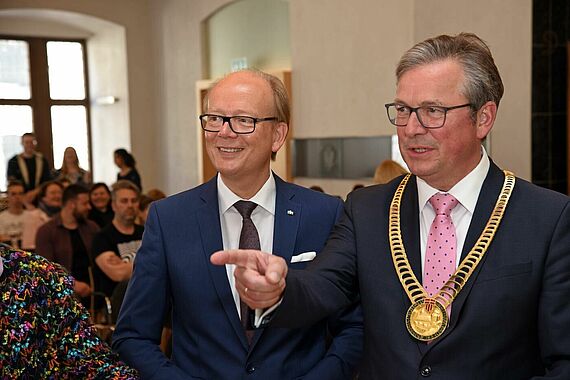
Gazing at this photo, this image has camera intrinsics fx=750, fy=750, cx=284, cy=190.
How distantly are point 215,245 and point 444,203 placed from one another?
2.13 ft

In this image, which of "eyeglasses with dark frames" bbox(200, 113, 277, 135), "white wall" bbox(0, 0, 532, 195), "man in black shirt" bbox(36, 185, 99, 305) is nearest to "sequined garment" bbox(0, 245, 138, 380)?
"eyeglasses with dark frames" bbox(200, 113, 277, 135)

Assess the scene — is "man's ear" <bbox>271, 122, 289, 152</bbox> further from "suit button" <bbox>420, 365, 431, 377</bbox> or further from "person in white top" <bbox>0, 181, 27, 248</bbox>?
"person in white top" <bbox>0, 181, 27, 248</bbox>

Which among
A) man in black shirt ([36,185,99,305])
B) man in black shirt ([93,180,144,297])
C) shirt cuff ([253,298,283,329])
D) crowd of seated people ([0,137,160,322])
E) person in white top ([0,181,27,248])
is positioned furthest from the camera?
person in white top ([0,181,27,248])

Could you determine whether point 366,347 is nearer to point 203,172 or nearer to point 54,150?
point 203,172

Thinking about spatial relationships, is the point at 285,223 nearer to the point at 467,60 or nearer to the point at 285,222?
the point at 285,222

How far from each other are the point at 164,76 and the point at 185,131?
1235 millimetres

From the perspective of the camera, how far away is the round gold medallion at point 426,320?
1.68 m

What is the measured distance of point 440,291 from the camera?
1715mm

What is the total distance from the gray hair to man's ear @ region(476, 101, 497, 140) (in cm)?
2

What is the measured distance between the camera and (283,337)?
2047 mm

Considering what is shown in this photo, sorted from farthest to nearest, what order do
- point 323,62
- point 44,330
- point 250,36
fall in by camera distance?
point 250,36 < point 323,62 < point 44,330

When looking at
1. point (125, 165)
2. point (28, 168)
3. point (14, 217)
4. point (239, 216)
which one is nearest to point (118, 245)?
point (14, 217)

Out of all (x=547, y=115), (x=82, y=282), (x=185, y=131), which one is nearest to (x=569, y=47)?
(x=547, y=115)

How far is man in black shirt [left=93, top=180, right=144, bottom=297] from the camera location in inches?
200
